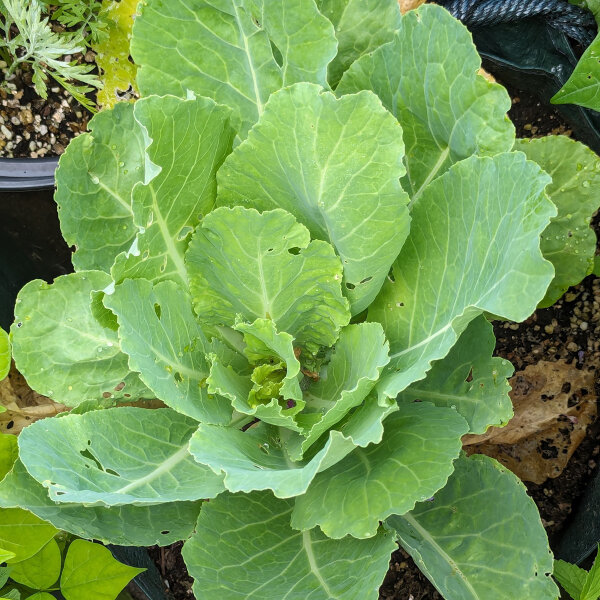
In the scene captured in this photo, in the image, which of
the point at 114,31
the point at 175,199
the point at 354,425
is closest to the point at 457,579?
the point at 354,425

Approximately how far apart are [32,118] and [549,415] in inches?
58.6

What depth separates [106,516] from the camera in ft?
3.75

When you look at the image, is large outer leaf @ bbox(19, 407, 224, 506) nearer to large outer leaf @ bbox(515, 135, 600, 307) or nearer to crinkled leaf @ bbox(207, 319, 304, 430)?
crinkled leaf @ bbox(207, 319, 304, 430)

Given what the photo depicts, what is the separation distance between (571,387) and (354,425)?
0.85 meters

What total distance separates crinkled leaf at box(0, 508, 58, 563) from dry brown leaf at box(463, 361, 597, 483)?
990 mm

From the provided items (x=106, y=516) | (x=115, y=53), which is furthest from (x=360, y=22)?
(x=106, y=516)

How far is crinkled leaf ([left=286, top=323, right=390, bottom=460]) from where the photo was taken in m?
0.97

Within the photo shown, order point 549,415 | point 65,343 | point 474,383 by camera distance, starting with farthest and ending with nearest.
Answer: point 549,415 < point 65,343 < point 474,383

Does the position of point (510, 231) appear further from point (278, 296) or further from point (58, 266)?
point (58, 266)

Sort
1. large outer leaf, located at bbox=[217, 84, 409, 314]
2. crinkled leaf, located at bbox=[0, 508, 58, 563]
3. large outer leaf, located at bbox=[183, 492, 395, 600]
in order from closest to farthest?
large outer leaf, located at bbox=[217, 84, 409, 314]
large outer leaf, located at bbox=[183, 492, 395, 600]
crinkled leaf, located at bbox=[0, 508, 58, 563]

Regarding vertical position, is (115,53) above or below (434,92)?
below

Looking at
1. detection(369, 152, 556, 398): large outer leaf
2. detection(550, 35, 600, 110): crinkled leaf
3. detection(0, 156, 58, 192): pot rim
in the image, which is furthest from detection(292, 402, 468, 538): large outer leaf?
detection(0, 156, 58, 192): pot rim

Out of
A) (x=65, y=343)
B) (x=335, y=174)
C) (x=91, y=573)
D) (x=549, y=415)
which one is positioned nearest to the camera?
(x=335, y=174)

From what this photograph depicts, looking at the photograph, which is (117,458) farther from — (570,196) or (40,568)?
(570,196)
